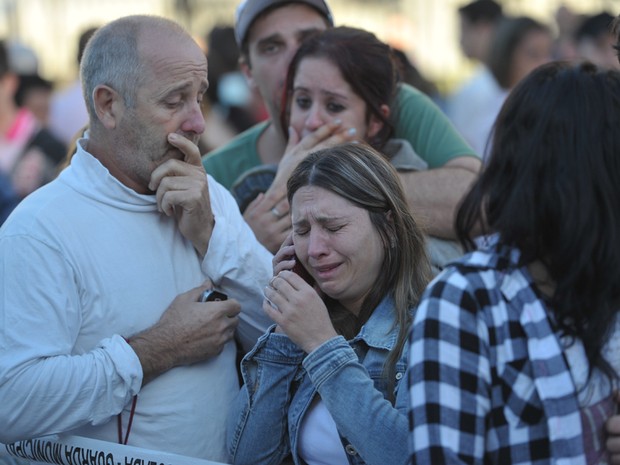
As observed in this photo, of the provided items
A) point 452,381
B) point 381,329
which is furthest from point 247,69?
point 452,381

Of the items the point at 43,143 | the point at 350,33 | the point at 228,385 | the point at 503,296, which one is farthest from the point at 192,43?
the point at 43,143

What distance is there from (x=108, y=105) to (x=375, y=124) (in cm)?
113

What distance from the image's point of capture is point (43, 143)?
6336 millimetres

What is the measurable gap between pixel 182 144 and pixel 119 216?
296 millimetres

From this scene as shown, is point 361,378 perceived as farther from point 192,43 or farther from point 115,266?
point 192,43

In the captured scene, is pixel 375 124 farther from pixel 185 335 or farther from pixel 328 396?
pixel 328 396

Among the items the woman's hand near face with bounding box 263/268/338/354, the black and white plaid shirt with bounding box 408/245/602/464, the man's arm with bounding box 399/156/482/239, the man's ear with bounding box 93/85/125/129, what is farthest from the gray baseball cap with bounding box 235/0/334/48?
the black and white plaid shirt with bounding box 408/245/602/464

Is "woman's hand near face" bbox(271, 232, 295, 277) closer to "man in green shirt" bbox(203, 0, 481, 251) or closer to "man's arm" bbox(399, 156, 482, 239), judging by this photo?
"man in green shirt" bbox(203, 0, 481, 251)

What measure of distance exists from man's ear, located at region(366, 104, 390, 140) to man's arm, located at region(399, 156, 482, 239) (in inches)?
8.7

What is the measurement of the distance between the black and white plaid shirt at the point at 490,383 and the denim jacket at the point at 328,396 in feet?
1.26

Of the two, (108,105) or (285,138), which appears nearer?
(108,105)

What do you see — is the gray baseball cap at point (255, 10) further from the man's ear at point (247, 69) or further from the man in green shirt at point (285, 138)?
the man's ear at point (247, 69)

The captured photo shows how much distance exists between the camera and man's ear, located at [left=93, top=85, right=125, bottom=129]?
306cm

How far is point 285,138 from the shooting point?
415 cm
